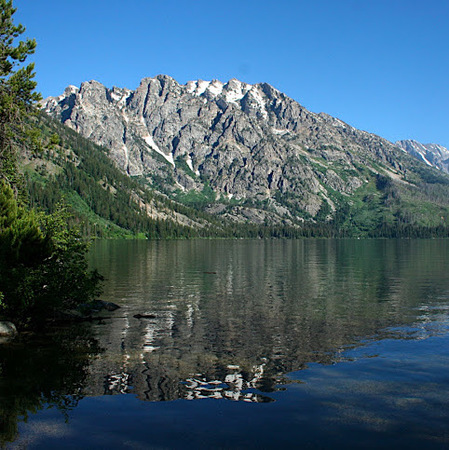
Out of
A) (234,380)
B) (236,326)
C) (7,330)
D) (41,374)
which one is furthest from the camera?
(236,326)

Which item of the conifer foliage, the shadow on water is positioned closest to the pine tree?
the conifer foliage

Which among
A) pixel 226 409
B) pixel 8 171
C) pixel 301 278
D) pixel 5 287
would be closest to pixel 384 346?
pixel 226 409

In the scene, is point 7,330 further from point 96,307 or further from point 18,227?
point 96,307

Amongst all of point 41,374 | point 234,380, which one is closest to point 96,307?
point 41,374

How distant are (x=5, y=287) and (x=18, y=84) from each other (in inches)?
709

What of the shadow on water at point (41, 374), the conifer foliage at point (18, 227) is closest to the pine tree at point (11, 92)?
the conifer foliage at point (18, 227)

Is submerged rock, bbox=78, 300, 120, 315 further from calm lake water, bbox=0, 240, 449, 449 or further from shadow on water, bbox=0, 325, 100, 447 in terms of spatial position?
shadow on water, bbox=0, 325, 100, 447

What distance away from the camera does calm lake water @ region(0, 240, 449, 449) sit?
20.6 metres

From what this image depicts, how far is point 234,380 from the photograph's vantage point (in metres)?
28.5

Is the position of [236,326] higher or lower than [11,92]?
lower

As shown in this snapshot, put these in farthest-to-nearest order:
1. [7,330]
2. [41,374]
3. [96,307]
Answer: [96,307] < [7,330] < [41,374]

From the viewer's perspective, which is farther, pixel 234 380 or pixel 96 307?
pixel 96 307

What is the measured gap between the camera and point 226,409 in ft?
77.5

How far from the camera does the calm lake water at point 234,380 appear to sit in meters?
20.6
